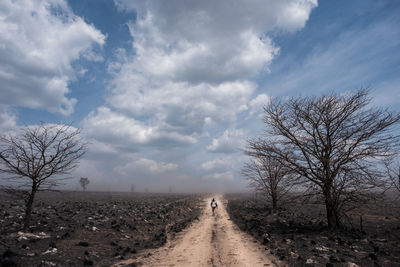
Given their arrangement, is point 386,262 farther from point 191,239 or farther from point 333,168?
point 191,239

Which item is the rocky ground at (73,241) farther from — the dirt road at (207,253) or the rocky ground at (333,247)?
the rocky ground at (333,247)

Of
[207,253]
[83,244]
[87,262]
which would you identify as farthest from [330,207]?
[83,244]

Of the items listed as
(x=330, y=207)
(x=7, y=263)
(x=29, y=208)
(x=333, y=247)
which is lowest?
(x=333, y=247)

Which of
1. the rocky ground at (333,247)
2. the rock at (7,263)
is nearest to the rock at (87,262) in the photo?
the rock at (7,263)

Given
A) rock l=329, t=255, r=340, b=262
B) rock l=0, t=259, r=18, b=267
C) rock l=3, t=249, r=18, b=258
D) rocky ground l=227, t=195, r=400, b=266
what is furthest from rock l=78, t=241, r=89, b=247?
A: rock l=329, t=255, r=340, b=262

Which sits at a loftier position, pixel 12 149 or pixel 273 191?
pixel 12 149

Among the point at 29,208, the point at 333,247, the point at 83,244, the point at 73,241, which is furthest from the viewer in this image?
the point at 29,208

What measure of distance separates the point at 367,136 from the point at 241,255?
30.3 ft

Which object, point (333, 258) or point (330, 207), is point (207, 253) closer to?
point (333, 258)

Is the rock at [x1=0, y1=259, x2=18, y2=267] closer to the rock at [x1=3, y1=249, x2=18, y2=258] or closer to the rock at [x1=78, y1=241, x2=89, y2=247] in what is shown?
the rock at [x1=3, y1=249, x2=18, y2=258]

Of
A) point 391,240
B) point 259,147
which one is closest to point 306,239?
point 391,240

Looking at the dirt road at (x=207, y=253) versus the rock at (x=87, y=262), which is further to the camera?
the dirt road at (x=207, y=253)

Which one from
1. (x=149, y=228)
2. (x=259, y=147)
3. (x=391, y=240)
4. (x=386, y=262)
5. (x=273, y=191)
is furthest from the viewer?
(x=273, y=191)

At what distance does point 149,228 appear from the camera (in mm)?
15484
